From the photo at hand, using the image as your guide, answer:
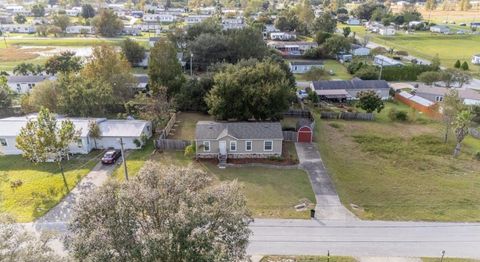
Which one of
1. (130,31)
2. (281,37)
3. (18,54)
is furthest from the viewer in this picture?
(130,31)

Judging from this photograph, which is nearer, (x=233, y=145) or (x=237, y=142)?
(x=237, y=142)

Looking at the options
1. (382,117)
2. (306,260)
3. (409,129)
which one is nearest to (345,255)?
(306,260)

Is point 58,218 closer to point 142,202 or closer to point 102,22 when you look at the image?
point 142,202

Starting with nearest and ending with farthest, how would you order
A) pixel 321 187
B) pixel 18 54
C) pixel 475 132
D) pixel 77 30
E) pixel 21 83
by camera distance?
pixel 321 187 < pixel 475 132 < pixel 21 83 < pixel 18 54 < pixel 77 30

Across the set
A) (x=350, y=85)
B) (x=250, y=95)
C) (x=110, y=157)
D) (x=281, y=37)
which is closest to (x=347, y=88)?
(x=350, y=85)

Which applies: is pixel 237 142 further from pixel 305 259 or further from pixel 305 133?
pixel 305 259

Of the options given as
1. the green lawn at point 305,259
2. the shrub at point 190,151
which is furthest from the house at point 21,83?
the green lawn at point 305,259

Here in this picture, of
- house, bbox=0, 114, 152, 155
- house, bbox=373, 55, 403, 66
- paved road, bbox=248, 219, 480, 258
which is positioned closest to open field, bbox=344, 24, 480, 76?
house, bbox=373, 55, 403, 66
